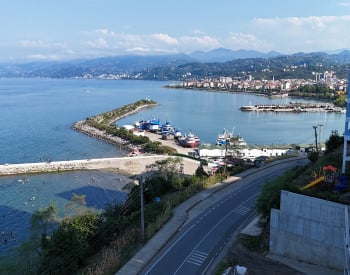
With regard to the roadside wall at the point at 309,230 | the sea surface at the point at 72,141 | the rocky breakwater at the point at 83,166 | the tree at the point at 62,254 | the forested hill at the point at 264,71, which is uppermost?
the forested hill at the point at 264,71

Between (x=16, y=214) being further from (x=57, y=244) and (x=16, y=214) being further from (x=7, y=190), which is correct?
(x=57, y=244)

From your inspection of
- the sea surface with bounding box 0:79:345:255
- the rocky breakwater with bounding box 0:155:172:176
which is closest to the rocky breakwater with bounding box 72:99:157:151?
the sea surface with bounding box 0:79:345:255

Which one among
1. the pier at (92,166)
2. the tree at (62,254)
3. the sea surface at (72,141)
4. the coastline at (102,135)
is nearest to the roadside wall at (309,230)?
the tree at (62,254)

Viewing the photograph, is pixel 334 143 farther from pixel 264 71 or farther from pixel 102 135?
pixel 264 71

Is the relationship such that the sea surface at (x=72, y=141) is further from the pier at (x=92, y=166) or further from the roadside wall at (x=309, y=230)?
the roadside wall at (x=309, y=230)

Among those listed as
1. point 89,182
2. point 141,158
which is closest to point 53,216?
point 89,182

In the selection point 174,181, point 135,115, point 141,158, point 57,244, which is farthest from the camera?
point 135,115
